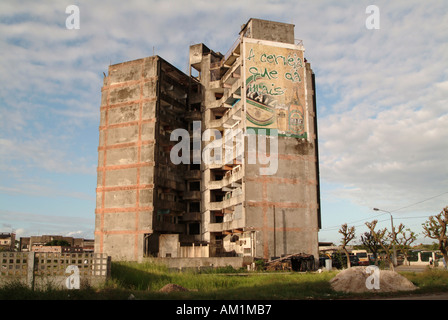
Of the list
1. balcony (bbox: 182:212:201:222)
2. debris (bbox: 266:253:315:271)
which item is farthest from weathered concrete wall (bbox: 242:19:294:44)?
debris (bbox: 266:253:315:271)

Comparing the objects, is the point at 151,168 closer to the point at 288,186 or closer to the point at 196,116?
the point at 196,116

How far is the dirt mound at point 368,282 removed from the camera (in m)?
18.9

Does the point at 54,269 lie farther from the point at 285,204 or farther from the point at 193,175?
the point at 193,175

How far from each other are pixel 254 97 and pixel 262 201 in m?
11.7

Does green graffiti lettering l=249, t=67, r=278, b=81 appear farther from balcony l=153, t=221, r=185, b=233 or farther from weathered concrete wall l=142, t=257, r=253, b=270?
weathered concrete wall l=142, t=257, r=253, b=270

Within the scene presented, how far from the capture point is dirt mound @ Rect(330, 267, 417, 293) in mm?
18922

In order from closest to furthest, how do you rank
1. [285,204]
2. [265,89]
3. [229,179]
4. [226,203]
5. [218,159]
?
[285,204], [265,89], [229,179], [226,203], [218,159]

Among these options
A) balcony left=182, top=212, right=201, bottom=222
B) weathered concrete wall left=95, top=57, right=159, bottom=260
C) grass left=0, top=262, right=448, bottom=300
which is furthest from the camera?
balcony left=182, top=212, right=201, bottom=222

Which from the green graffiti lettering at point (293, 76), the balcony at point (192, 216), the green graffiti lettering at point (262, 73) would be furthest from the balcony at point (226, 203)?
the green graffiti lettering at point (293, 76)

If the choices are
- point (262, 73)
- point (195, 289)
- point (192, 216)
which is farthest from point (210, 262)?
point (262, 73)

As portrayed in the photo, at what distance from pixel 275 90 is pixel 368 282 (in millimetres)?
31056

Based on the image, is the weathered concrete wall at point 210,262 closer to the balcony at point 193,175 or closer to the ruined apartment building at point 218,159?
the ruined apartment building at point 218,159

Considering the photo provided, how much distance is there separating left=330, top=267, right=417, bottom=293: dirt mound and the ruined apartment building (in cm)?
2267

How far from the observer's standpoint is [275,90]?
46938 mm
